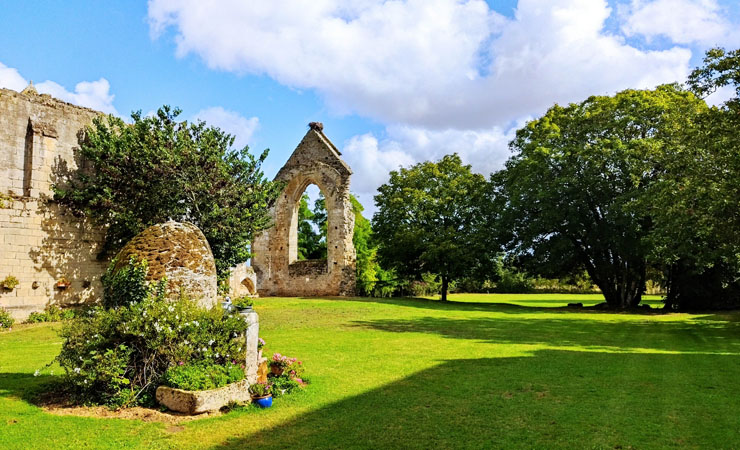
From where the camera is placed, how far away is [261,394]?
6.66 meters

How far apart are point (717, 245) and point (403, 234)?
589 inches

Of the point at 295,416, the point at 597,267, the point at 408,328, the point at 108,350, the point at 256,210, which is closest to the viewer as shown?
the point at 295,416

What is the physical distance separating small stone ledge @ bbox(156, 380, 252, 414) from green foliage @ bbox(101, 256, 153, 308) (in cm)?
143

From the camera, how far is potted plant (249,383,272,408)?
6.49 meters

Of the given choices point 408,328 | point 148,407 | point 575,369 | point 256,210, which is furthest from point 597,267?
point 148,407

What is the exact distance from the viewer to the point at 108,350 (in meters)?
6.52

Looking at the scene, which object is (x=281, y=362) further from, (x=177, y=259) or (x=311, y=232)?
(x=311, y=232)

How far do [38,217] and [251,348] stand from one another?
46.3 feet

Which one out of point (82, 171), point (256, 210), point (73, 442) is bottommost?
point (73, 442)

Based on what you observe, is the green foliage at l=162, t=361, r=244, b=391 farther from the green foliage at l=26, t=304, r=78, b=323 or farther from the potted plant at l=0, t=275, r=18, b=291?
the potted plant at l=0, t=275, r=18, b=291

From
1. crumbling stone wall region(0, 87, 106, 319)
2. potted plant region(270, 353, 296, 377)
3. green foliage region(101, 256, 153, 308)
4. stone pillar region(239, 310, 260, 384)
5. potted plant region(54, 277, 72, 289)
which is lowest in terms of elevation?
potted plant region(270, 353, 296, 377)

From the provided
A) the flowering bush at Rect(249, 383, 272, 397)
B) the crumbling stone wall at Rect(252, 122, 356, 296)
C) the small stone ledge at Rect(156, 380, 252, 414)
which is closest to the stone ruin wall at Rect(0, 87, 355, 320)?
the crumbling stone wall at Rect(252, 122, 356, 296)

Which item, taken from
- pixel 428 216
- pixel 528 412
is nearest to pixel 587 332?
pixel 528 412

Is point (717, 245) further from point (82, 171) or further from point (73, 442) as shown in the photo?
point (82, 171)
